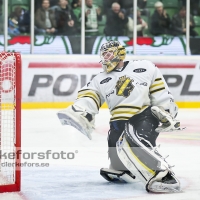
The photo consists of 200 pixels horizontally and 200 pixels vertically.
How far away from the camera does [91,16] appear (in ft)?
29.6

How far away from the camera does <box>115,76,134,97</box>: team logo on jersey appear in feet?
12.9

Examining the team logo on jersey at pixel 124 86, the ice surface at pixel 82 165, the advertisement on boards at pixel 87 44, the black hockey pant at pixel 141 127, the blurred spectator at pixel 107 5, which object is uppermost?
the blurred spectator at pixel 107 5

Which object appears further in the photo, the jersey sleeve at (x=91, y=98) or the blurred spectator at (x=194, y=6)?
the blurred spectator at (x=194, y=6)

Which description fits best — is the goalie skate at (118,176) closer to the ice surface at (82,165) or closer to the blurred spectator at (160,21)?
the ice surface at (82,165)

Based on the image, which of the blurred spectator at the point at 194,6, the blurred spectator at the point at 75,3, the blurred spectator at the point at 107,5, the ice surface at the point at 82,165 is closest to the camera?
the ice surface at the point at 82,165

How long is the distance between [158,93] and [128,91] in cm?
19

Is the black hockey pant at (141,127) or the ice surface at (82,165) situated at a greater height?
the black hockey pant at (141,127)

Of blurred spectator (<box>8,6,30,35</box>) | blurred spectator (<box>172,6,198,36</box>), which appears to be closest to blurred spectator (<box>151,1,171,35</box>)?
blurred spectator (<box>172,6,198,36</box>)

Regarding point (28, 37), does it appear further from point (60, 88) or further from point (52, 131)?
point (52, 131)

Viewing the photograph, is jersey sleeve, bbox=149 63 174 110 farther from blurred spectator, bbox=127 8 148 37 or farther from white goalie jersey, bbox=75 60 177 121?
A: blurred spectator, bbox=127 8 148 37

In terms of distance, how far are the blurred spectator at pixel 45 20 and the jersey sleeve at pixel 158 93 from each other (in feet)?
16.5

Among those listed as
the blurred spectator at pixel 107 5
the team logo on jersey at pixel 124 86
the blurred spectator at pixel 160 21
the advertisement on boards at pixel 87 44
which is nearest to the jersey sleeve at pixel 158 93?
the team logo on jersey at pixel 124 86

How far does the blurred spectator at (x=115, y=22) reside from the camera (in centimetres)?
919

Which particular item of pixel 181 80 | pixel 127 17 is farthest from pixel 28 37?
pixel 181 80
